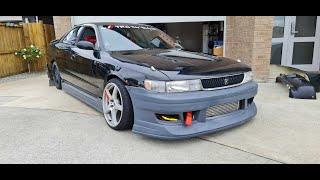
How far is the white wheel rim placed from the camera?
3490 mm

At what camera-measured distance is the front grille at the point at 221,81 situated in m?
3.09

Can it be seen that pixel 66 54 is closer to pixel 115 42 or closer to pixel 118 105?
pixel 115 42

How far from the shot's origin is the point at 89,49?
13.2ft

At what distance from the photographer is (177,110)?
2908 mm

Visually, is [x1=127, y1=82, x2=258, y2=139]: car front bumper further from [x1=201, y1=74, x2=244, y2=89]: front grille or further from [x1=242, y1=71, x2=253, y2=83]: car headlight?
[x1=242, y1=71, x2=253, y2=83]: car headlight

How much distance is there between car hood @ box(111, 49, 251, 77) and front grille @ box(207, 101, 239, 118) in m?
0.38

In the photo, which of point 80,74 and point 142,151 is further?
point 80,74

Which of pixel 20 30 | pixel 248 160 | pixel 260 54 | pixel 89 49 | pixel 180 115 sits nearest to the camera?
pixel 248 160

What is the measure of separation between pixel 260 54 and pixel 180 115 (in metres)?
4.33

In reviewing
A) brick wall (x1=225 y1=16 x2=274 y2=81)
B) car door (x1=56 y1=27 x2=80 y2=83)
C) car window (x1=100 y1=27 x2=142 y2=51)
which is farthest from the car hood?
brick wall (x1=225 y1=16 x2=274 y2=81)

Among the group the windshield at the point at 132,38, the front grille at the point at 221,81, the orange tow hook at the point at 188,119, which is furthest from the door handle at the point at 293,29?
the orange tow hook at the point at 188,119

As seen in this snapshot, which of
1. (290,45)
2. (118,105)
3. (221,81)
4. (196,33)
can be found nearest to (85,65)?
(118,105)
